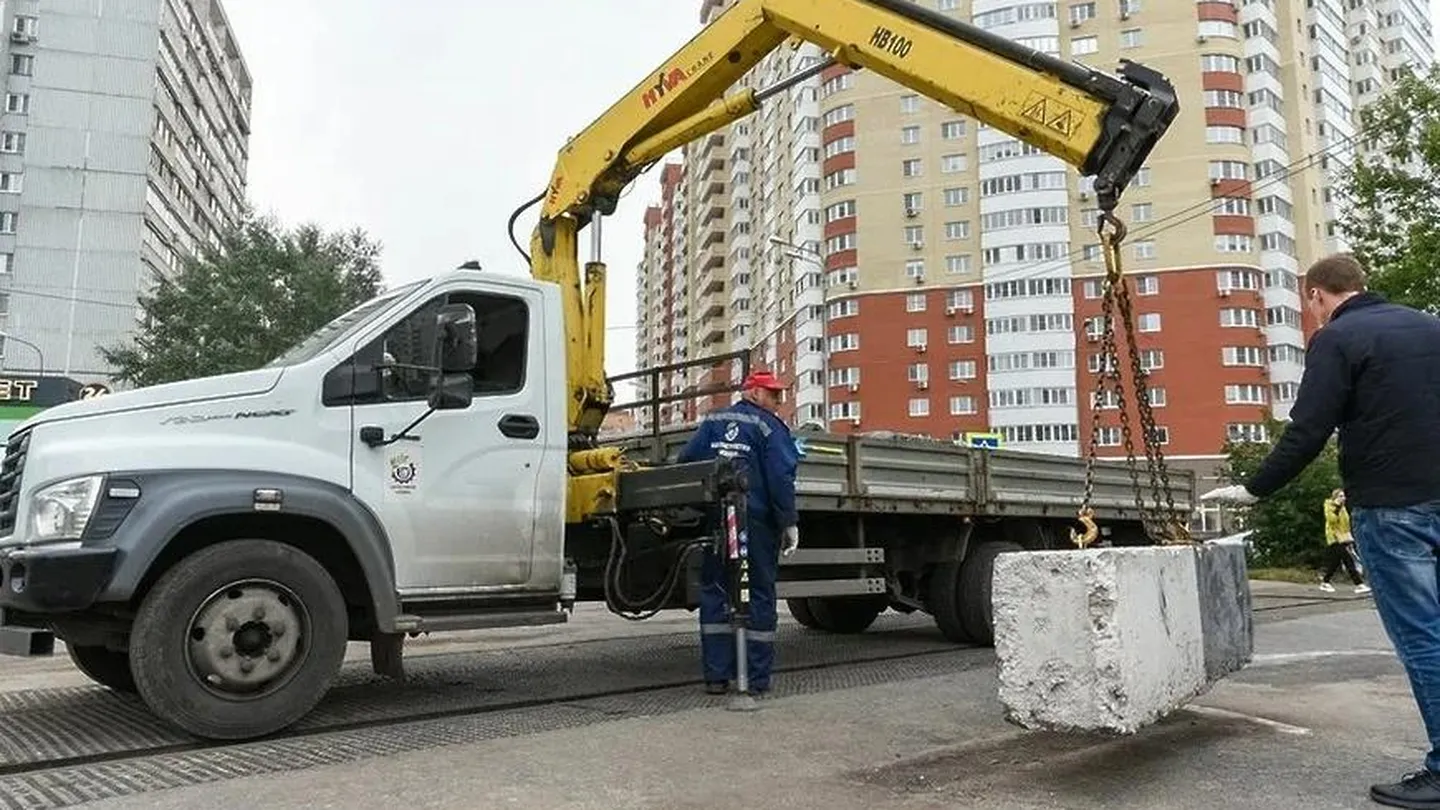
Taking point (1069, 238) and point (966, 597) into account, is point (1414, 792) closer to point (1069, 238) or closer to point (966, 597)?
point (966, 597)

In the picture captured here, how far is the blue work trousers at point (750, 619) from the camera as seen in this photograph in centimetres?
659

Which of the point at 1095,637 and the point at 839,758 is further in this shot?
the point at 839,758

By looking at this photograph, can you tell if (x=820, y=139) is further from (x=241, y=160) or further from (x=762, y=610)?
(x=762, y=610)

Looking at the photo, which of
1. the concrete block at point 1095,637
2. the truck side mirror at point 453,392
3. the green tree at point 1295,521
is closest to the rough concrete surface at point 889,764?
the concrete block at point 1095,637

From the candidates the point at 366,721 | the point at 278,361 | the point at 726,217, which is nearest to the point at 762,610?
the point at 366,721

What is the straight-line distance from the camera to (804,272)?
67.2 metres

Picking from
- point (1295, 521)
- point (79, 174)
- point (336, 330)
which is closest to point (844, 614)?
point (336, 330)

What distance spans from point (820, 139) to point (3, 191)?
45081mm

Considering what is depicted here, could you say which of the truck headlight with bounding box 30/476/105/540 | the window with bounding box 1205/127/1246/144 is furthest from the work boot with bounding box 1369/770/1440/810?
the window with bounding box 1205/127/1246/144

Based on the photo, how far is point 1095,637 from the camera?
4.28 meters

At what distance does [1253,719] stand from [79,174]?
6404cm

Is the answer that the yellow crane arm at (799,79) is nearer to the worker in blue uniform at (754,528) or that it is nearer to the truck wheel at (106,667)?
the worker in blue uniform at (754,528)

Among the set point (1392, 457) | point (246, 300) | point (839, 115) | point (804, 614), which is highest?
point (839, 115)

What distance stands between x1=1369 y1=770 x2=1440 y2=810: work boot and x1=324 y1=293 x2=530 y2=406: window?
4646mm
